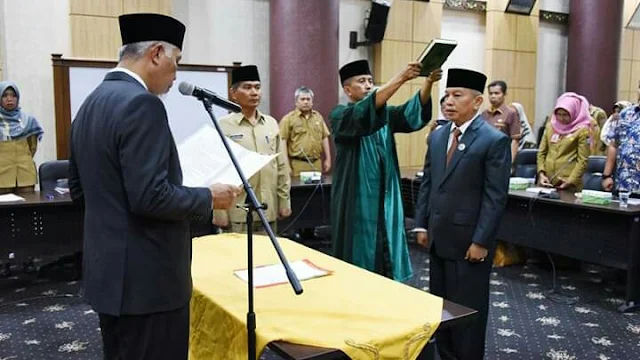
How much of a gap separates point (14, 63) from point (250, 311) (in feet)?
19.1

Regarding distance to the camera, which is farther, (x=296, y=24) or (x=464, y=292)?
(x=296, y=24)

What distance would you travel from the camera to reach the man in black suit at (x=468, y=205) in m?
2.65

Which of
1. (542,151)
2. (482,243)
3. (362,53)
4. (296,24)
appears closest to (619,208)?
(542,151)

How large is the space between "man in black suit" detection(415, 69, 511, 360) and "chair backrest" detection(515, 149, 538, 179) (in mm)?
3306

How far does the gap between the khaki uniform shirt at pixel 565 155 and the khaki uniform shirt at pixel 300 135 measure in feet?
7.60

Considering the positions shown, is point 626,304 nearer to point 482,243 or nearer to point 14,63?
point 482,243

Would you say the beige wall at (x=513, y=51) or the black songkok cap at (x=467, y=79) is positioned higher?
the beige wall at (x=513, y=51)

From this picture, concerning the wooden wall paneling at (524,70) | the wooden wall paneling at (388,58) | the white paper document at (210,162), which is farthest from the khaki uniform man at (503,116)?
the white paper document at (210,162)

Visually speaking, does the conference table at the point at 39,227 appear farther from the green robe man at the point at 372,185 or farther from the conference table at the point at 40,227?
the green robe man at the point at 372,185

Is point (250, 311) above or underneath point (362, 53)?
underneath

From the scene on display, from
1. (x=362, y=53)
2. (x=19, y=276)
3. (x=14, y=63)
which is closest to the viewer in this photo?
(x=19, y=276)

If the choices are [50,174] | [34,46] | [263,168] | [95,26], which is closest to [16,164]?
[50,174]

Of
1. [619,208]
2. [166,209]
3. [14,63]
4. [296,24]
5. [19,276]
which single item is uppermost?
[296,24]

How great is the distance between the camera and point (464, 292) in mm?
2713
